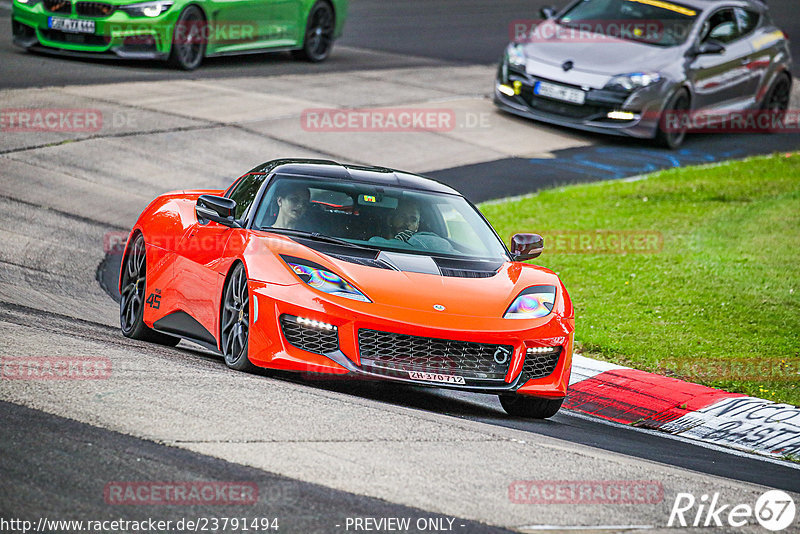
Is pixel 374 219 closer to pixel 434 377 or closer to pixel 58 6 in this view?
pixel 434 377

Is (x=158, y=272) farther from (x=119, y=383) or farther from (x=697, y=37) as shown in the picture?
(x=697, y=37)

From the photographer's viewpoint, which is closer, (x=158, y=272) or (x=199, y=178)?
(x=158, y=272)

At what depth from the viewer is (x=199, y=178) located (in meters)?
14.6

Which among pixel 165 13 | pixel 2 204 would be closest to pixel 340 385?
pixel 2 204

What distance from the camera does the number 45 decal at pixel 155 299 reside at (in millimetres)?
8609

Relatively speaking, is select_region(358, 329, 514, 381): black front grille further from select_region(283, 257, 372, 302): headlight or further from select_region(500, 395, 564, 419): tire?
select_region(500, 395, 564, 419): tire

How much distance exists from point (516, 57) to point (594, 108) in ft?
4.86


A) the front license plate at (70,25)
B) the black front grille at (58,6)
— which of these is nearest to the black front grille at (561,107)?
the front license plate at (70,25)

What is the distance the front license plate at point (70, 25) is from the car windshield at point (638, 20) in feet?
24.2

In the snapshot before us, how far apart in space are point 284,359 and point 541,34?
13.5 meters
